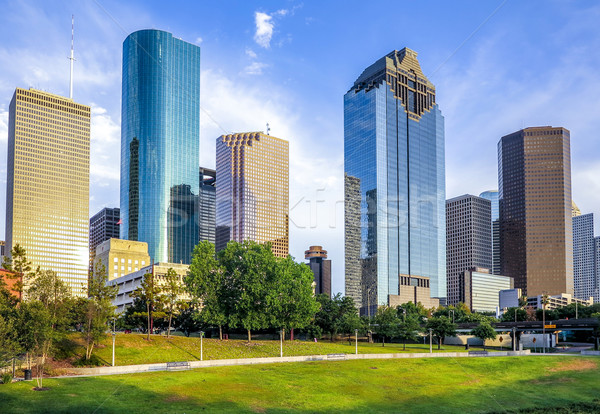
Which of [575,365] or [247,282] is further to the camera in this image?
[247,282]

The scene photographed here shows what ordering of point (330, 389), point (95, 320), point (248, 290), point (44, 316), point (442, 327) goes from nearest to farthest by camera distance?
point (44, 316) < point (330, 389) < point (95, 320) < point (248, 290) < point (442, 327)

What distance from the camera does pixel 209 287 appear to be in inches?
4173

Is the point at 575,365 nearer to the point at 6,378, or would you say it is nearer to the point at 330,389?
the point at 330,389

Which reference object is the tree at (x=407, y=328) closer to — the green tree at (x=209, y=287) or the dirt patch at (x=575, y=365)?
the dirt patch at (x=575, y=365)

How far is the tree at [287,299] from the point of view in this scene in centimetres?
10425

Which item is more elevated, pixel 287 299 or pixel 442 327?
pixel 287 299

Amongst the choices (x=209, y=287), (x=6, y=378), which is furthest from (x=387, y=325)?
(x=6, y=378)

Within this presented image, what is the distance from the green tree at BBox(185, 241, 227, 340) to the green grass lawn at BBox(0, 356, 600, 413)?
28070 millimetres

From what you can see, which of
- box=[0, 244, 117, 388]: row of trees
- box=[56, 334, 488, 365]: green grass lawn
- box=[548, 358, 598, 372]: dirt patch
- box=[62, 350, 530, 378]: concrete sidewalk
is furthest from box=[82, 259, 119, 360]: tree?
box=[548, 358, 598, 372]: dirt patch

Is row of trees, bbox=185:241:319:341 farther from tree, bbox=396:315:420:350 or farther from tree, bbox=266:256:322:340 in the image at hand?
tree, bbox=396:315:420:350

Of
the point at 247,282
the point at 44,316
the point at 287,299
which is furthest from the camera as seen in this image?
the point at 287,299

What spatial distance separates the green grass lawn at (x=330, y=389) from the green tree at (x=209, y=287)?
28070 mm

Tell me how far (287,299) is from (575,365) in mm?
48995

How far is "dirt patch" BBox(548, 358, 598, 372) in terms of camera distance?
8267 cm
